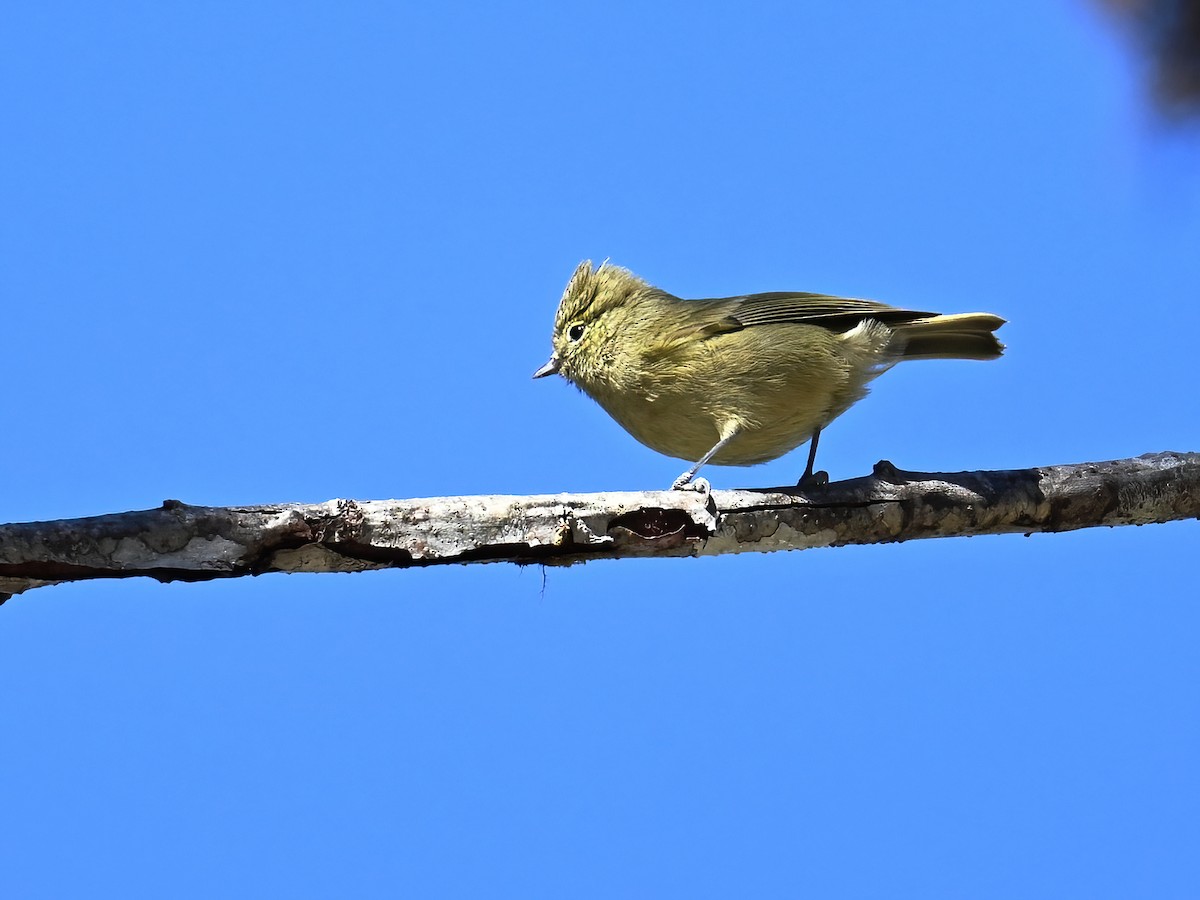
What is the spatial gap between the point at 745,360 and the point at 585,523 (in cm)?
140

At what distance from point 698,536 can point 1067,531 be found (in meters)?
1.77

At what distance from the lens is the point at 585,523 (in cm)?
361

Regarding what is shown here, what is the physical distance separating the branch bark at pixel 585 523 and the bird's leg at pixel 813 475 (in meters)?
0.21

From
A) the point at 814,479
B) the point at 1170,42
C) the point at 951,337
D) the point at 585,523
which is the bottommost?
the point at 585,523

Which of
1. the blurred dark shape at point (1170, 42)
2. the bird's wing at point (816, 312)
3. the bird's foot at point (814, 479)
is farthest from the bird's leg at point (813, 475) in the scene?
the blurred dark shape at point (1170, 42)

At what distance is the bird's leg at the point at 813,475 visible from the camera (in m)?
4.52

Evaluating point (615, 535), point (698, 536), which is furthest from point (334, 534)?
point (698, 536)

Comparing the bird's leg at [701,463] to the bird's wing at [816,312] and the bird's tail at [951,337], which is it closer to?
the bird's wing at [816,312]

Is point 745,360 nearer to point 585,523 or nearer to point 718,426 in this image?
point 718,426

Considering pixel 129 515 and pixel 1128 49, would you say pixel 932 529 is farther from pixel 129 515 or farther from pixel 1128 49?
pixel 129 515

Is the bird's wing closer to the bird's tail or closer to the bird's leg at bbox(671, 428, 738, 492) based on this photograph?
the bird's tail

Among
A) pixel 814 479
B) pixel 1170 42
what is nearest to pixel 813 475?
pixel 814 479

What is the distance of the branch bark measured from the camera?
10.6ft

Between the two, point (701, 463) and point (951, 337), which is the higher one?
point (951, 337)
